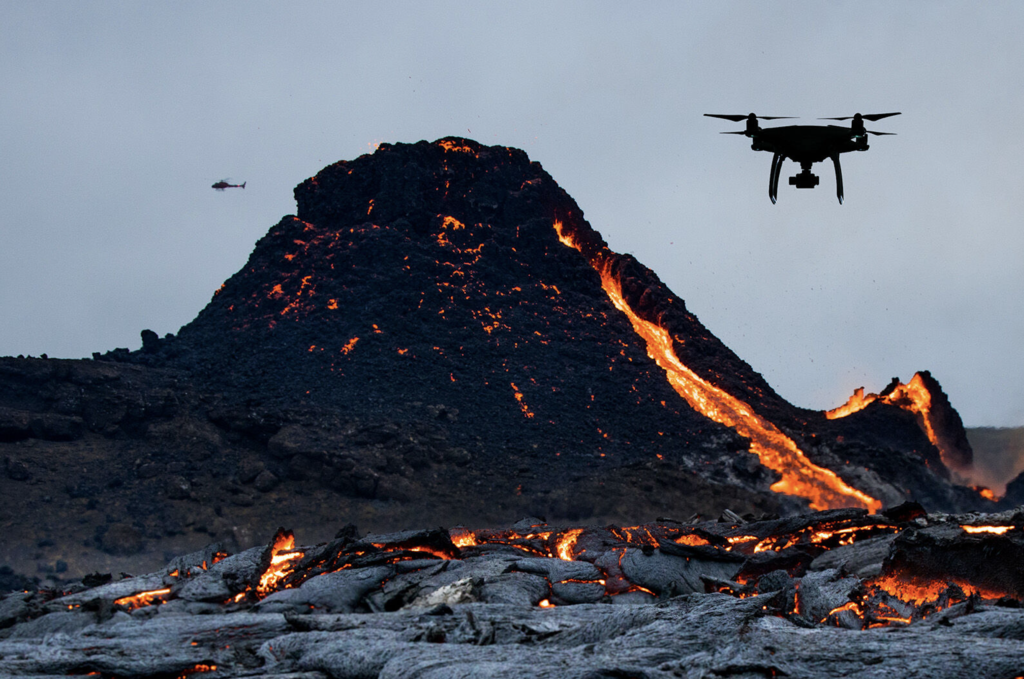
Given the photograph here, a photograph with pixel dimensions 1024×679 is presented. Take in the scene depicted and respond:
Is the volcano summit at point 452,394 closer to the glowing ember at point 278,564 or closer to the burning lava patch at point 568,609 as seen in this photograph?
the glowing ember at point 278,564

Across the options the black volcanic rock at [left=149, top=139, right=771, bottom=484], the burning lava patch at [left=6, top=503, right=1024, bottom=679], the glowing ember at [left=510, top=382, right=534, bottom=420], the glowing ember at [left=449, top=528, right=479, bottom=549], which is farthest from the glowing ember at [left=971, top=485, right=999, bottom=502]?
the glowing ember at [left=449, top=528, right=479, bottom=549]

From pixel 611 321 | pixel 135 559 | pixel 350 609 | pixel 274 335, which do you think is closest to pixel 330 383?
pixel 274 335

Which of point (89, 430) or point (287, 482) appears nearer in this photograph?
point (287, 482)

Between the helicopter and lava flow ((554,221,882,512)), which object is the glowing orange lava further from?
the helicopter

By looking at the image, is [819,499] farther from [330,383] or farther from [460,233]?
[460,233]

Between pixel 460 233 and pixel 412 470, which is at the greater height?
pixel 460 233

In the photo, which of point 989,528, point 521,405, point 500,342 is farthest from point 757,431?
point 989,528

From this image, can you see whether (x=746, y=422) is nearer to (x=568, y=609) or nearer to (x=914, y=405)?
(x=914, y=405)
